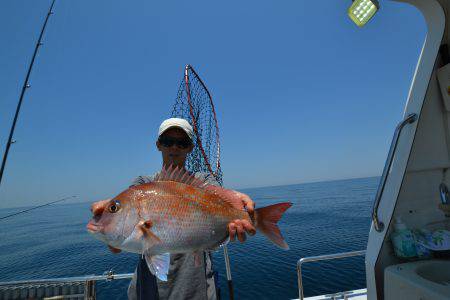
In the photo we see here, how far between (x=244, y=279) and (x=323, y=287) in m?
4.10

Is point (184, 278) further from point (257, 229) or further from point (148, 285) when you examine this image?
point (257, 229)

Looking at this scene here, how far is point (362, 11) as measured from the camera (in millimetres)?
3084

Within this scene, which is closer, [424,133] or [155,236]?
[155,236]

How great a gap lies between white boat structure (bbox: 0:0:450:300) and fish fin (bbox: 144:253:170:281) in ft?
8.26

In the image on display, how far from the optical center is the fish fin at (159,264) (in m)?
1.75

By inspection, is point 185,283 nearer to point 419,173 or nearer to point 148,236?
point 148,236

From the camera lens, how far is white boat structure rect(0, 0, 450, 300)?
2957 mm

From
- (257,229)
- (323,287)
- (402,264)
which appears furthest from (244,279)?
(257,229)

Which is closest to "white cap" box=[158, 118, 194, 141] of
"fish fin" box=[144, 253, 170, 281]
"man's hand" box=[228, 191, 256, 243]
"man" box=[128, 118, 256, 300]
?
"man" box=[128, 118, 256, 300]

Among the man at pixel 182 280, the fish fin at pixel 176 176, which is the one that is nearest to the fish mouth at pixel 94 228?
the fish fin at pixel 176 176

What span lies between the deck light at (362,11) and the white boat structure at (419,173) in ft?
3.01

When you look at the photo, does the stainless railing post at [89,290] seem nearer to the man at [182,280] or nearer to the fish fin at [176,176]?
the man at [182,280]

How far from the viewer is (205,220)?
6.65 ft

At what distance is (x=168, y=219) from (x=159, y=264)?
0.33m
